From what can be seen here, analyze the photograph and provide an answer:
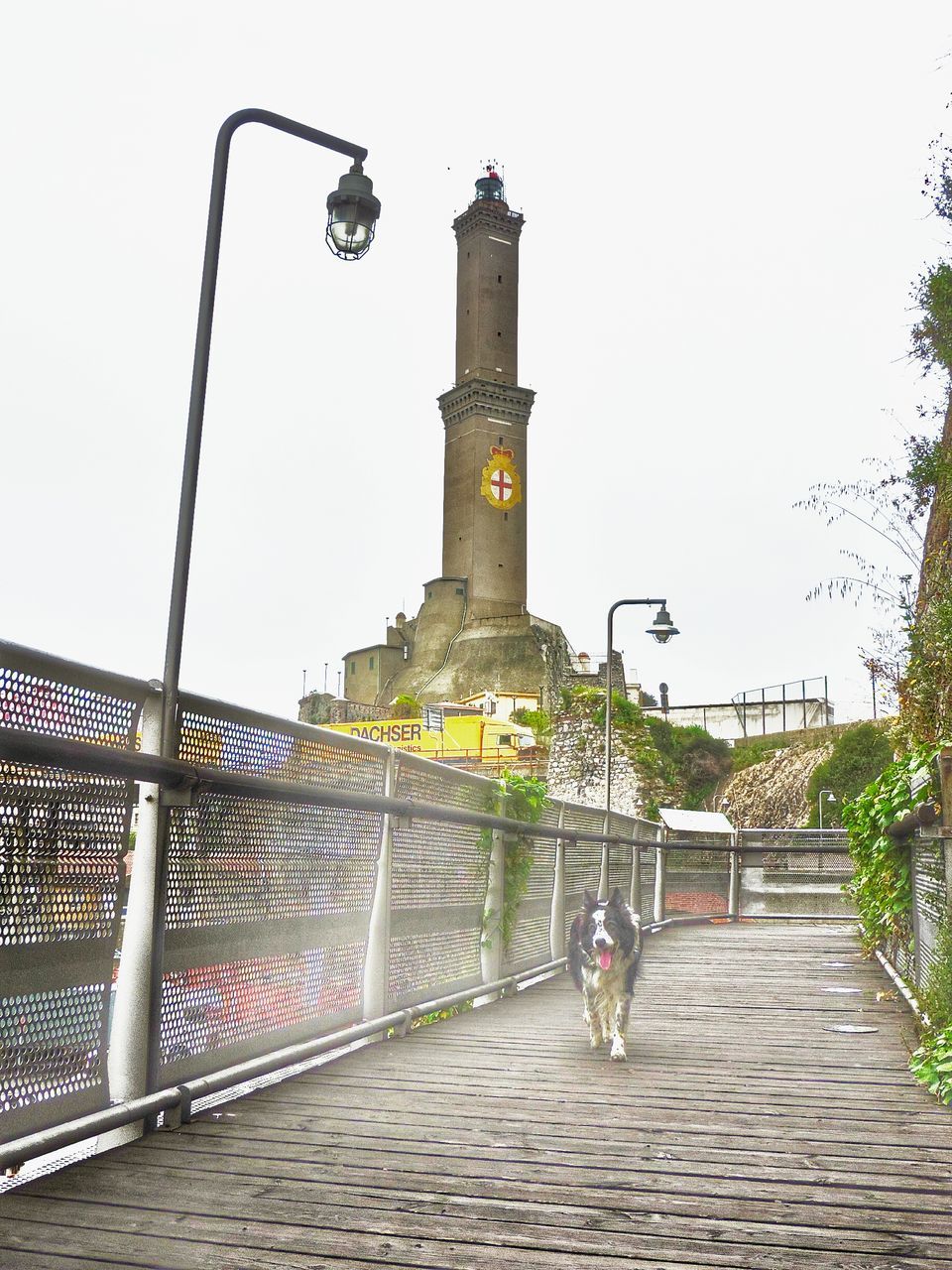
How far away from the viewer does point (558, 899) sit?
36.4 ft

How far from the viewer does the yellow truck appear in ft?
201

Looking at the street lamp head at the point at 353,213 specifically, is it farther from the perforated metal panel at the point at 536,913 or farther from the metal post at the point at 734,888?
the metal post at the point at 734,888

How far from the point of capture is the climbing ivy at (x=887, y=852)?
28.4ft

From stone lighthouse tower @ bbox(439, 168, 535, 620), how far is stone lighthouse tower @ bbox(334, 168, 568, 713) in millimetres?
72

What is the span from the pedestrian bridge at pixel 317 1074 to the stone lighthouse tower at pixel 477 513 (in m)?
71.4

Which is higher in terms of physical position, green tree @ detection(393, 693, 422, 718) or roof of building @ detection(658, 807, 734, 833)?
green tree @ detection(393, 693, 422, 718)

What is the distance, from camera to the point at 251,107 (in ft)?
22.2

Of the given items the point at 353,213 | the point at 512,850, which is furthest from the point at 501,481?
the point at 353,213

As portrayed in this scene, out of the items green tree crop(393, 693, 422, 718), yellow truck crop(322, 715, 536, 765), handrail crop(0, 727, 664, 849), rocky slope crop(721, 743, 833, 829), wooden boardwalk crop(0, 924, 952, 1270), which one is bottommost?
wooden boardwalk crop(0, 924, 952, 1270)

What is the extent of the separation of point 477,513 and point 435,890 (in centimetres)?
7791

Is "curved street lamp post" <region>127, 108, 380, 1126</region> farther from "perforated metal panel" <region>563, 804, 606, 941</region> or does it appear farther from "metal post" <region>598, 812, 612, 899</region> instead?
"metal post" <region>598, 812, 612, 899</region>

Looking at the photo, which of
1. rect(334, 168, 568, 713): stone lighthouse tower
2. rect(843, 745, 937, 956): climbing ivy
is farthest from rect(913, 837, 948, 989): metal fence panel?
rect(334, 168, 568, 713): stone lighthouse tower

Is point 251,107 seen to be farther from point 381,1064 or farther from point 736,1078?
point 736,1078

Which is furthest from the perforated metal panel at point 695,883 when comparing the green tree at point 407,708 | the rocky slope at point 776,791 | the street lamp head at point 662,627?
the green tree at point 407,708
